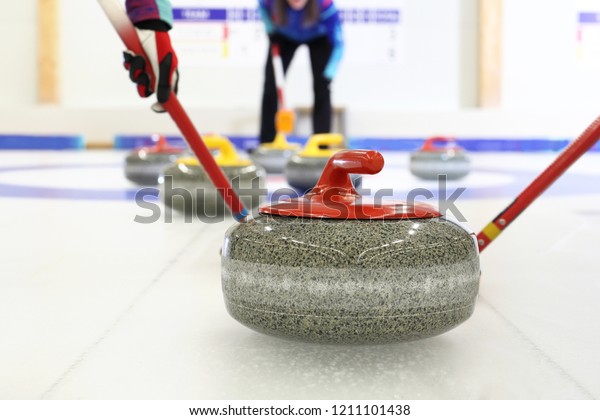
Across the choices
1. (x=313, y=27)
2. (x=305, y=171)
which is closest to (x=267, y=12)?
(x=313, y=27)

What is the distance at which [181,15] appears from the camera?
653cm

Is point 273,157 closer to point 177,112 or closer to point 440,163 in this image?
point 440,163

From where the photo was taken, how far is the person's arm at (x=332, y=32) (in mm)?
3328

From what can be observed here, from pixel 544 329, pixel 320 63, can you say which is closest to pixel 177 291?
pixel 544 329

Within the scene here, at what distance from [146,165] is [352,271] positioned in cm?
199

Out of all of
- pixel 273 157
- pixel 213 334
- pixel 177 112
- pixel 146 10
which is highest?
pixel 146 10

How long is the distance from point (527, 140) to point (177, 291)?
5714mm

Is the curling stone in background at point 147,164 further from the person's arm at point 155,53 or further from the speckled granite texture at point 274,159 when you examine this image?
the person's arm at point 155,53

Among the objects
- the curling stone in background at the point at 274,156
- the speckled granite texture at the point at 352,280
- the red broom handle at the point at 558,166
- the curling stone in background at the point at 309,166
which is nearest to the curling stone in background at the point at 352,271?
the speckled granite texture at the point at 352,280

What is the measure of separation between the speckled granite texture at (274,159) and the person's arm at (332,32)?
1.45ft

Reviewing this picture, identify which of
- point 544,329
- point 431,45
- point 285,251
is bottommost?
point 544,329

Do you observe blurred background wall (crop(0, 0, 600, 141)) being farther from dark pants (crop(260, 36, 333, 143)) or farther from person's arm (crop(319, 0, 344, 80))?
person's arm (crop(319, 0, 344, 80))

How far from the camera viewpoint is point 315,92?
3.49 m

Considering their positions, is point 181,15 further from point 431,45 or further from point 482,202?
point 482,202
